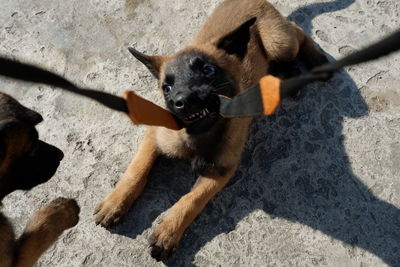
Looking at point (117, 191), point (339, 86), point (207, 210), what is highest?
point (117, 191)

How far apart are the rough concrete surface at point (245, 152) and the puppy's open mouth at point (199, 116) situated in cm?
91

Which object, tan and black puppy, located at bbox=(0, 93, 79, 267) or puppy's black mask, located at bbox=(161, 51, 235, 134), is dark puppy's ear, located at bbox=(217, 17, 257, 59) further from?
tan and black puppy, located at bbox=(0, 93, 79, 267)

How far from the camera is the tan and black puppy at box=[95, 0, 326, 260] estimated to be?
3.46m

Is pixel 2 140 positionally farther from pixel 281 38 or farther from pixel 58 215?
pixel 281 38

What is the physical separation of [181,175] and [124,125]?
79 centimetres

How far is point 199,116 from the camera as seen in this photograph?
3.39 meters

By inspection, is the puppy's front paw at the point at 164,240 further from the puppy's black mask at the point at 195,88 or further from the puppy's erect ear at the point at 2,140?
the puppy's erect ear at the point at 2,140

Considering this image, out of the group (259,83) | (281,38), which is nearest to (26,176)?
(259,83)

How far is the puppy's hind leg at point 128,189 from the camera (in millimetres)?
3875

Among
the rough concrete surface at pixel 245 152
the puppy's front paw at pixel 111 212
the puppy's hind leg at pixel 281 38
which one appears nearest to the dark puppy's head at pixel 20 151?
the puppy's front paw at pixel 111 212

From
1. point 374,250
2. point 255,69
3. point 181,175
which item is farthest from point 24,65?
point 374,250

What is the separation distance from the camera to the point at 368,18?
496 centimetres

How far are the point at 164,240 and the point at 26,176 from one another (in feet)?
3.93

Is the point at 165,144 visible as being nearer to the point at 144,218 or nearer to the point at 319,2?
the point at 144,218
